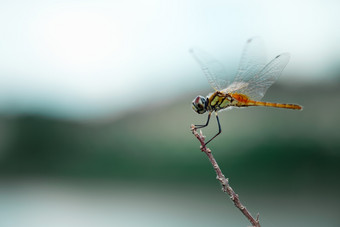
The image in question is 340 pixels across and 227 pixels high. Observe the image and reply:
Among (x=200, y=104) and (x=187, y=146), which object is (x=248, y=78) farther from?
(x=187, y=146)

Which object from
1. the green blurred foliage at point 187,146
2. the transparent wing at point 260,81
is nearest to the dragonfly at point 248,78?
the transparent wing at point 260,81

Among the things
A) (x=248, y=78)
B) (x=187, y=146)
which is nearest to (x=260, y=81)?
(x=248, y=78)

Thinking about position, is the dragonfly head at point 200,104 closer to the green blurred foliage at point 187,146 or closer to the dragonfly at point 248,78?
the dragonfly at point 248,78

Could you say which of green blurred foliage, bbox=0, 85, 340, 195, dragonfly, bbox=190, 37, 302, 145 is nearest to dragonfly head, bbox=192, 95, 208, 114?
dragonfly, bbox=190, 37, 302, 145

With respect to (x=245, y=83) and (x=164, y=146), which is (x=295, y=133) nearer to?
(x=164, y=146)

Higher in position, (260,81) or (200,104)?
(260,81)
